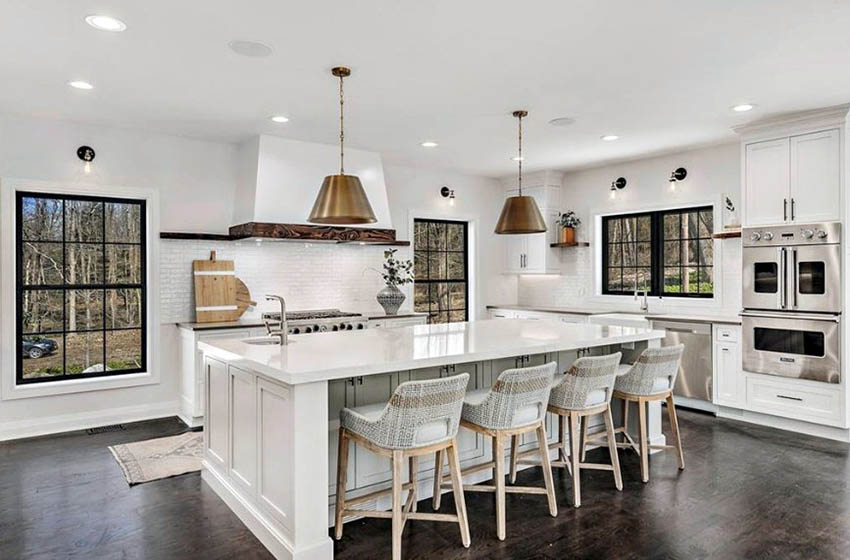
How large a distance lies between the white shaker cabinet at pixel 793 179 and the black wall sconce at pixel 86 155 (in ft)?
19.2

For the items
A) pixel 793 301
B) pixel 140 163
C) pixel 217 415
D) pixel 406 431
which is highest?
pixel 140 163

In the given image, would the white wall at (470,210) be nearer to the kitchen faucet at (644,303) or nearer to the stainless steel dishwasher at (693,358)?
the kitchen faucet at (644,303)

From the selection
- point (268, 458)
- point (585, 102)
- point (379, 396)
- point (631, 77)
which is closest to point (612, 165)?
point (585, 102)

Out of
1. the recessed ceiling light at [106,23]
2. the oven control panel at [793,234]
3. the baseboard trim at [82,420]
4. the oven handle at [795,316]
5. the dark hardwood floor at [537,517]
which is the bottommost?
the dark hardwood floor at [537,517]

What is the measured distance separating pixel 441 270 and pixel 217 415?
4.44 metres

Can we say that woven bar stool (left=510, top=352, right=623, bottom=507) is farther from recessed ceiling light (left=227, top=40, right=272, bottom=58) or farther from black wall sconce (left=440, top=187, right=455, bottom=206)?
black wall sconce (left=440, top=187, right=455, bottom=206)

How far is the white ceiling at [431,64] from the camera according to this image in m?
2.85

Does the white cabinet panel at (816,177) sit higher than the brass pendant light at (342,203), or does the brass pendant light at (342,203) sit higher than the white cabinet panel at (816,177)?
the white cabinet panel at (816,177)

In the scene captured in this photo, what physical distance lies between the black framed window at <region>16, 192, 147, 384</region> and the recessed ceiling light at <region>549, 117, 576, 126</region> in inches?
152

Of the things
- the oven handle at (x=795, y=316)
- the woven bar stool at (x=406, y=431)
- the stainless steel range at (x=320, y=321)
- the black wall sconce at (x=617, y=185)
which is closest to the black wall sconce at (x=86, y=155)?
the stainless steel range at (x=320, y=321)

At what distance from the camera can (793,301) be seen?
481 cm

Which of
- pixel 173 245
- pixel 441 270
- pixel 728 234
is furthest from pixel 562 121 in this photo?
pixel 173 245

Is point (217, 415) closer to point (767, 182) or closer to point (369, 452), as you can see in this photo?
point (369, 452)

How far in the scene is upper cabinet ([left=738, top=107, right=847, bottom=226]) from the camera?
4.57 m
